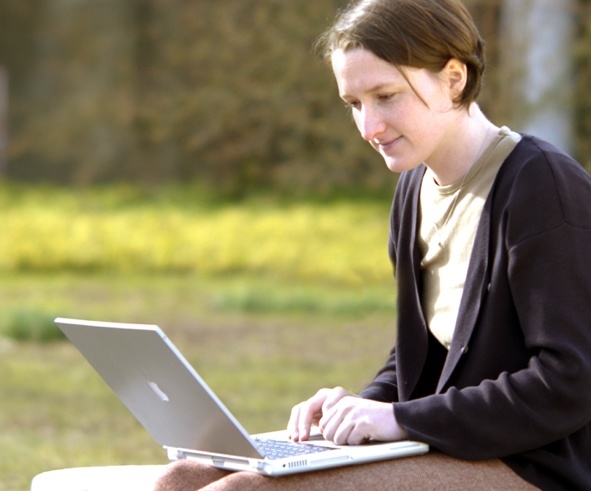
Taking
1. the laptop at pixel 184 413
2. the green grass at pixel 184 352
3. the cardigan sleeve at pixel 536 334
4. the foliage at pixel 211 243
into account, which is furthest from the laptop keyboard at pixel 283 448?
the foliage at pixel 211 243

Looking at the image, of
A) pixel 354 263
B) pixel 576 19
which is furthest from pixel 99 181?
pixel 576 19

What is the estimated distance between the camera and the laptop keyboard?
239cm

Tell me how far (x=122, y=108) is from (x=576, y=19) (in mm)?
5913

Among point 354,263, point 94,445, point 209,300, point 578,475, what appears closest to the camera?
point 578,475

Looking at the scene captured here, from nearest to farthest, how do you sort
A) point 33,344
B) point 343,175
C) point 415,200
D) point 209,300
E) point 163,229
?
point 415,200, point 33,344, point 209,300, point 163,229, point 343,175

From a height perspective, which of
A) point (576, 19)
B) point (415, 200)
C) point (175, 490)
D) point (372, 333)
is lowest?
point (372, 333)

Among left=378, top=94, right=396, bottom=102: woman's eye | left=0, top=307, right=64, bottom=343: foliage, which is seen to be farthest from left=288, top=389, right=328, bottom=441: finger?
left=0, top=307, right=64, bottom=343: foliage

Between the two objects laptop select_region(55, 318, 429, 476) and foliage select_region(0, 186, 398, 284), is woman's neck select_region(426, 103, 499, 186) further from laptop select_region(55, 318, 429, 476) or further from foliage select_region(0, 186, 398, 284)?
foliage select_region(0, 186, 398, 284)

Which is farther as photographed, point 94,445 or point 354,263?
point 354,263

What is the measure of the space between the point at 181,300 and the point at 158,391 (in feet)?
27.1

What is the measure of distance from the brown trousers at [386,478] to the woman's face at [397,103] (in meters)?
0.59

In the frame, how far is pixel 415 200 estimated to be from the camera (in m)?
2.75

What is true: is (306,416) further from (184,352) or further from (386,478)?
(184,352)

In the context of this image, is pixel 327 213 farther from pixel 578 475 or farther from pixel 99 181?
pixel 578 475
